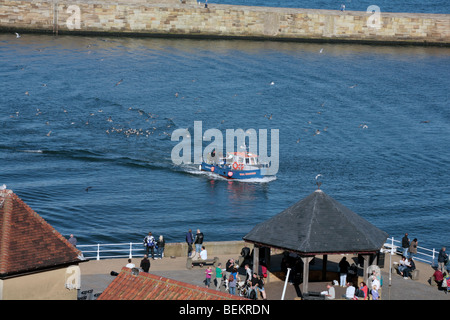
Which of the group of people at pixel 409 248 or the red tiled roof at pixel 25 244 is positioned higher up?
the red tiled roof at pixel 25 244

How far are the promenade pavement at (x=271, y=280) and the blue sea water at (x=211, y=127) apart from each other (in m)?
16.8

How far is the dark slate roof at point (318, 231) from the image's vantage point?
32.1 metres

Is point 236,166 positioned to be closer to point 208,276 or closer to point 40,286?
point 208,276

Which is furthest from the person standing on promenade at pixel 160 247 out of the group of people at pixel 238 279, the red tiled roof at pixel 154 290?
the red tiled roof at pixel 154 290

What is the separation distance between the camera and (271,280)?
3425cm

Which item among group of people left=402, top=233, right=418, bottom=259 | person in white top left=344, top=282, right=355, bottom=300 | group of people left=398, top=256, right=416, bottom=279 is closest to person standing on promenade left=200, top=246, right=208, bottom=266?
person in white top left=344, top=282, right=355, bottom=300

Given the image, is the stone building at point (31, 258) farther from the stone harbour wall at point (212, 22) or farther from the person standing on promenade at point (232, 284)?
the stone harbour wall at point (212, 22)

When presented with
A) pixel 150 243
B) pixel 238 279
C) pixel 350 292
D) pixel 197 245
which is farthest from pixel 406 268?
pixel 150 243

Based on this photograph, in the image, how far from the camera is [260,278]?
109 feet

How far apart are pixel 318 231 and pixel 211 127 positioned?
4876 cm

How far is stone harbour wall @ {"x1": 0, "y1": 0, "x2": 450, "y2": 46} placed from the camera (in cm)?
10475

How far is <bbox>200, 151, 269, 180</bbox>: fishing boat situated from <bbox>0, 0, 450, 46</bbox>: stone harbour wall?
3969 centimetres

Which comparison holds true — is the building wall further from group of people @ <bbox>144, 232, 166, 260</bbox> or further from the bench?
group of people @ <bbox>144, 232, 166, 260</bbox>
